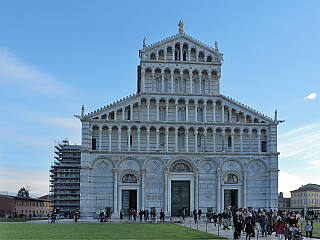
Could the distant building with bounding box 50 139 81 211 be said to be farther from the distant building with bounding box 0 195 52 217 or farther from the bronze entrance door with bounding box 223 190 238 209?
the bronze entrance door with bounding box 223 190 238 209

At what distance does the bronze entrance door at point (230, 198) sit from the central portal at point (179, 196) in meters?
4.25

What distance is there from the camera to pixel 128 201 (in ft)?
149

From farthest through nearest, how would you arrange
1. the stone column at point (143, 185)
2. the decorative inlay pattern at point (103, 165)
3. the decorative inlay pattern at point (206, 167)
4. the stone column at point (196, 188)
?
the decorative inlay pattern at point (206, 167) < the stone column at point (196, 188) < the decorative inlay pattern at point (103, 165) < the stone column at point (143, 185)

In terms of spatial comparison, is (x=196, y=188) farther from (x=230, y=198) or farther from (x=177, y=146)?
(x=177, y=146)

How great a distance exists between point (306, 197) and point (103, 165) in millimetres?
77091

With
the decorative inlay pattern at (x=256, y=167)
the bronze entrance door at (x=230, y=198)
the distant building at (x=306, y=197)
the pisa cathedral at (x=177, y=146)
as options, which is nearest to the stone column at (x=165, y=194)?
the pisa cathedral at (x=177, y=146)

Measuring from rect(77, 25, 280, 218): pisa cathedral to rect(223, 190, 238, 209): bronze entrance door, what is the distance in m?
0.11

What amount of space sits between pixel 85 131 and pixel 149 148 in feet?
23.5

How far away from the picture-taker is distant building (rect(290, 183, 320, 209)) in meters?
107

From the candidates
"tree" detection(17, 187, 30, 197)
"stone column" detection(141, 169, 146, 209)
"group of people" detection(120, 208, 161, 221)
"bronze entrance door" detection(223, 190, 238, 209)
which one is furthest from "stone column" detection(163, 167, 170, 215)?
"tree" detection(17, 187, 30, 197)

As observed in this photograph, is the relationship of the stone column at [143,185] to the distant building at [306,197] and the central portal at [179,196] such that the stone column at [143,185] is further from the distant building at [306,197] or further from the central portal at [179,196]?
the distant building at [306,197]

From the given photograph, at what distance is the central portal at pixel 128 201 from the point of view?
45344mm

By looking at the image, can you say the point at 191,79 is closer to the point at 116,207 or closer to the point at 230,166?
the point at 230,166

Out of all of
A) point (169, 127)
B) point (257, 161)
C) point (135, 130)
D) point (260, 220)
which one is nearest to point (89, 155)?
point (135, 130)
